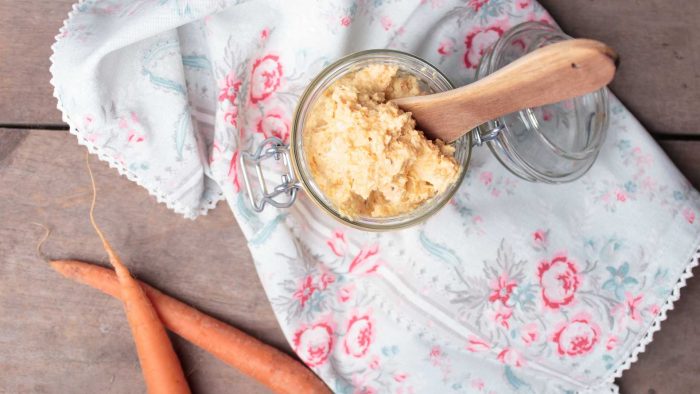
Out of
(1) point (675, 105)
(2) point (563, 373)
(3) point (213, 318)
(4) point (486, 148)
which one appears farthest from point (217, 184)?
(1) point (675, 105)

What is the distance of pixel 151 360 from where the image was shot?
887 millimetres

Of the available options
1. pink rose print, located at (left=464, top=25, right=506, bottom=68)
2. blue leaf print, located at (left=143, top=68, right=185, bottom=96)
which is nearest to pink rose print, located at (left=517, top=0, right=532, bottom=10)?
pink rose print, located at (left=464, top=25, right=506, bottom=68)

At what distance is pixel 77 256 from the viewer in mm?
916

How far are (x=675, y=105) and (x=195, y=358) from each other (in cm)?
84

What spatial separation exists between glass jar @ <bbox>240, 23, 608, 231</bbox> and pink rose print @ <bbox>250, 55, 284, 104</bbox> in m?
0.07

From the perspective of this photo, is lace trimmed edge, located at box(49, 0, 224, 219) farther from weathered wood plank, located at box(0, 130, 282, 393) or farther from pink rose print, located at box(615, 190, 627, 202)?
pink rose print, located at box(615, 190, 627, 202)

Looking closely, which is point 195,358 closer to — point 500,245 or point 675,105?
point 500,245

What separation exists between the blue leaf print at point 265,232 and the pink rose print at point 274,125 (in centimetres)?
12

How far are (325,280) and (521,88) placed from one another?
429 millimetres

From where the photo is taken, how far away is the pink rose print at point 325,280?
888 mm

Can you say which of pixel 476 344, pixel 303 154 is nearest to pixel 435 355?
pixel 476 344

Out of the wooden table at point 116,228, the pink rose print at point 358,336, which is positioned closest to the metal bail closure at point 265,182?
the wooden table at point 116,228

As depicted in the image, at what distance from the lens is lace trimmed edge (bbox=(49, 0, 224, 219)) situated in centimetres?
82

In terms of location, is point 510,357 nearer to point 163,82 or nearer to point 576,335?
point 576,335
